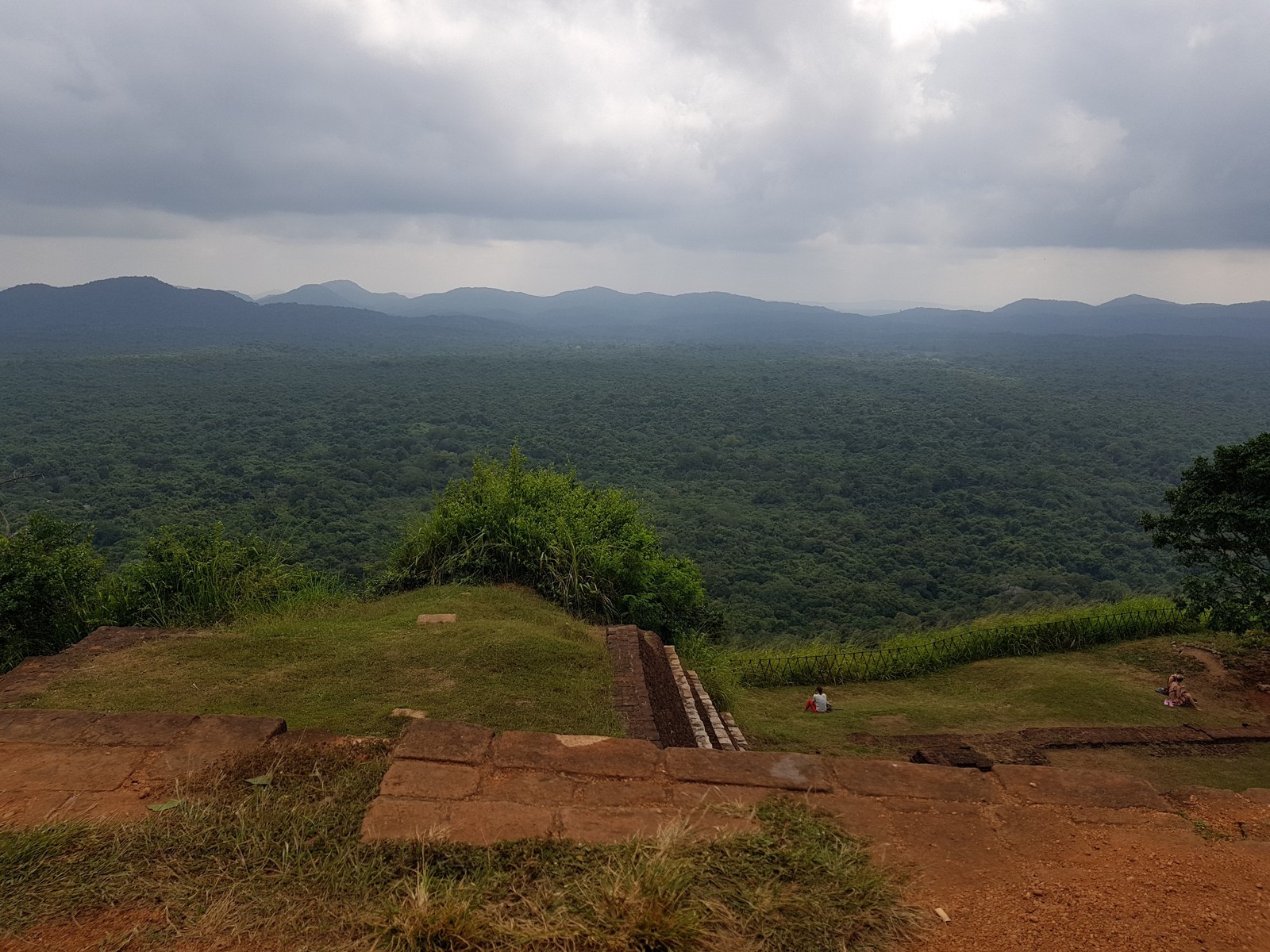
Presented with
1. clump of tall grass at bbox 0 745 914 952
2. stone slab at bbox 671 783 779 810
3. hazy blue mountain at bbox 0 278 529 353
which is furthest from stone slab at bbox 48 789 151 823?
hazy blue mountain at bbox 0 278 529 353

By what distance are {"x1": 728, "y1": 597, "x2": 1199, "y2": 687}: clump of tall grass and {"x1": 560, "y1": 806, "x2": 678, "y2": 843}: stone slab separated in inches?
356

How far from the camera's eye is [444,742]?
3344 millimetres

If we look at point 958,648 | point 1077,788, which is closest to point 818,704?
point 958,648

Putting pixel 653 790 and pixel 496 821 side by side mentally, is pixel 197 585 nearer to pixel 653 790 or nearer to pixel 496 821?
pixel 496 821

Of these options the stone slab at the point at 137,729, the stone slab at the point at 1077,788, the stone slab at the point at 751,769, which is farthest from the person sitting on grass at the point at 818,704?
the stone slab at the point at 137,729

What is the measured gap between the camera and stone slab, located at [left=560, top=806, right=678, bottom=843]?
2705mm

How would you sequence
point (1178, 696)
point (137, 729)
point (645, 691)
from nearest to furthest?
point (137, 729), point (645, 691), point (1178, 696)

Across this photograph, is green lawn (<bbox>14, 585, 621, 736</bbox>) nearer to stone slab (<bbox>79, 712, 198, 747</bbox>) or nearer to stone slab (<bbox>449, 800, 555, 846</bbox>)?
stone slab (<bbox>79, 712, 198, 747</bbox>)

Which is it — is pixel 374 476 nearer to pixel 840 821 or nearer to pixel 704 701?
Result: pixel 704 701

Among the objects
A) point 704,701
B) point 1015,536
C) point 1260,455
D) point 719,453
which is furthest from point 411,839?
point 719,453

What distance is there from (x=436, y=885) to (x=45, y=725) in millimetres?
2613

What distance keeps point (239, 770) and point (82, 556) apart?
6145 millimetres

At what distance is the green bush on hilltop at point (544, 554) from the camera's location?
8.72 metres

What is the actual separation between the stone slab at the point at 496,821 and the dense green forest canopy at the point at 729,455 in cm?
767
